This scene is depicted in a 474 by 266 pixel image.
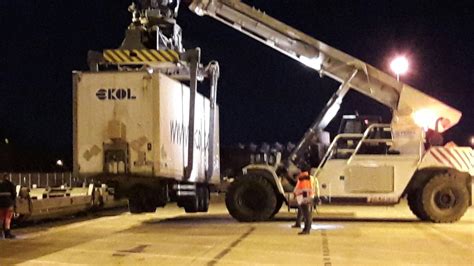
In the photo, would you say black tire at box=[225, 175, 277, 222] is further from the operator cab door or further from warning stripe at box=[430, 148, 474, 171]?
warning stripe at box=[430, 148, 474, 171]

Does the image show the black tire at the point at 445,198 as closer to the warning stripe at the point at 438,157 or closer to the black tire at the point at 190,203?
the warning stripe at the point at 438,157

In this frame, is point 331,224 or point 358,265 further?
point 331,224

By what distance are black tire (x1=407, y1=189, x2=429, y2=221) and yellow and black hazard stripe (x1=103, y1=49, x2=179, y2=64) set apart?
701cm

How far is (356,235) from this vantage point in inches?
719

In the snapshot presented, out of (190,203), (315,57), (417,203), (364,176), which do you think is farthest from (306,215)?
(315,57)

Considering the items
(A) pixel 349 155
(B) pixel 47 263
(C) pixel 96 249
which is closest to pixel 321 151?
(A) pixel 349 155

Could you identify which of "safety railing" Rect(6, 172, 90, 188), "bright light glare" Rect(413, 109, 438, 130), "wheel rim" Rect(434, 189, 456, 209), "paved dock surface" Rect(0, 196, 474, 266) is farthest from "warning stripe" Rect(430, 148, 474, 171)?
"safety railing" Rect(6, 172, 90, 188)

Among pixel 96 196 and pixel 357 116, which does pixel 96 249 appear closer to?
pixel 357 116

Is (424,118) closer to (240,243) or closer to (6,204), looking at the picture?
(240,243)

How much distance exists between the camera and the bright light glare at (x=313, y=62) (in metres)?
22.8

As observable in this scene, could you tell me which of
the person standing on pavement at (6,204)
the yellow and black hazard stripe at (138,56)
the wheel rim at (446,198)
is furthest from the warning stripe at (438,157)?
the person standing on pavement at (6,204)

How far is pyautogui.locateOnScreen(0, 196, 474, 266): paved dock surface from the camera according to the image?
14.0 m

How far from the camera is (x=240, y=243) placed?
1650 cm

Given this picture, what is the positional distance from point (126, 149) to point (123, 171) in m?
0.51
